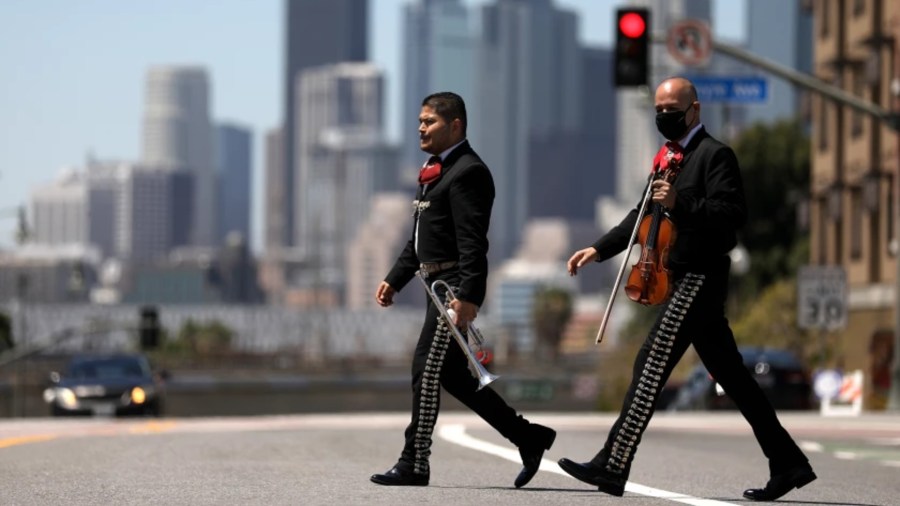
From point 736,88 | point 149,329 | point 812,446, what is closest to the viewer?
point 812,446

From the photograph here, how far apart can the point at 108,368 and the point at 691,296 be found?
25810 millimetres

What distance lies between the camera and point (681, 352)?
33.6 feet

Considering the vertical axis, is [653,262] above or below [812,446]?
above

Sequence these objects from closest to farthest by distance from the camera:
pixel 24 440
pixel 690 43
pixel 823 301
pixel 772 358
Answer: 1. pixel 24 440
2. pixel 690 43
3. pixel 823 301
4. pixel 772 358

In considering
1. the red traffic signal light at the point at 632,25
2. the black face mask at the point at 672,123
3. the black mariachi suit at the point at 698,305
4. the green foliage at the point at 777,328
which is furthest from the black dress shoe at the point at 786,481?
the green foliage at the point at 777,328

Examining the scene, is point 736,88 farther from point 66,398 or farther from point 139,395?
point 66,398

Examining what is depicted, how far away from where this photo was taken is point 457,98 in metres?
11.0

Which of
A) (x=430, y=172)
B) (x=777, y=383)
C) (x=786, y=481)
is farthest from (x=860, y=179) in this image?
(x=786, y=481)

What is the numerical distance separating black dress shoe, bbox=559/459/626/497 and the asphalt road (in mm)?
70

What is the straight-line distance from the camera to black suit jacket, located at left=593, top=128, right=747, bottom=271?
10.1 m

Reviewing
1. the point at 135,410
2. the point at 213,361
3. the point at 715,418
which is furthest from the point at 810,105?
the point at 213,361

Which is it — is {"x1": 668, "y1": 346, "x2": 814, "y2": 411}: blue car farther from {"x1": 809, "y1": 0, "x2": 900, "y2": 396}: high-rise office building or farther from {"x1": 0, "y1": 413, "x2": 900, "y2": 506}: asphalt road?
{"x1": 809, "y1": 0, "x2": 900, "y2": 396}: high-rise office building

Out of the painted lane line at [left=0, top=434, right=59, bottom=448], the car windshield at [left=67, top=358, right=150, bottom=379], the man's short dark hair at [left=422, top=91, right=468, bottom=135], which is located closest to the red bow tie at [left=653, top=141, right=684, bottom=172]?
the man's short dark hair at [left=422, top=91, right=468, bottom=135]

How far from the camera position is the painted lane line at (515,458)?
34.7 feet
